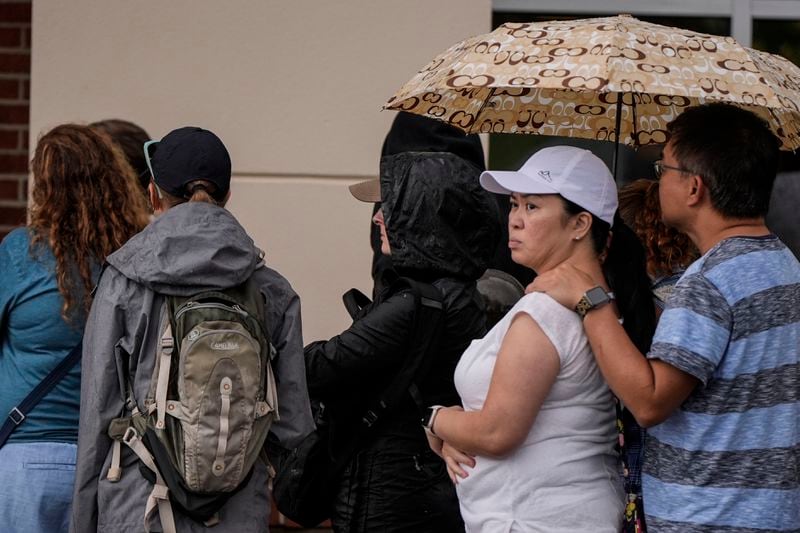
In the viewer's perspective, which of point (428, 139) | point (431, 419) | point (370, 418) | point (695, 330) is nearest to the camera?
point (695, 330)

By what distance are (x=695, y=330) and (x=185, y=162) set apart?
154 centimetres

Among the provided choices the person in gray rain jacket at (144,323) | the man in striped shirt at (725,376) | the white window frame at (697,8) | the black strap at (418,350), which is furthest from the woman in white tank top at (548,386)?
the white window frame at (697,8)

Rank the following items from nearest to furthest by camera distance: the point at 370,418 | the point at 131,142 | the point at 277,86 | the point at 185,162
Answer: the point at 185,162 → the point at 370,418 → the point at 131,142 → the point at 277,86

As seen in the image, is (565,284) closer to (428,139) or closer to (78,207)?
(78,207)

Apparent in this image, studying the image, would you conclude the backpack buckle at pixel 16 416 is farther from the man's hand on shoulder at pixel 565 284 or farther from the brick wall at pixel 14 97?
the brick wall at pixel 14 97

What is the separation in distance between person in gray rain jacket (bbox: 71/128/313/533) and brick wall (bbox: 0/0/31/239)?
2581mm

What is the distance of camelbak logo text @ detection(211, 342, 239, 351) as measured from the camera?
336 centimetres

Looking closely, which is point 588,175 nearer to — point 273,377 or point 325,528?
point 273,377

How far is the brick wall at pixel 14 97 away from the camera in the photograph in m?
5.96

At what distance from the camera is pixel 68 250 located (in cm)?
383

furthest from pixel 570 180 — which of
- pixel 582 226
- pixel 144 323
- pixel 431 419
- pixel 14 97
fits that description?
pixel 14 97

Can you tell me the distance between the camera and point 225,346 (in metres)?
3.38

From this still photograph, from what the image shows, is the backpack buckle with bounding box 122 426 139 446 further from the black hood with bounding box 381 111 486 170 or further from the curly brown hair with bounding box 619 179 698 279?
the black hood with bounding box 381 111 486 170

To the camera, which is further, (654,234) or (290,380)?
(654,234)
